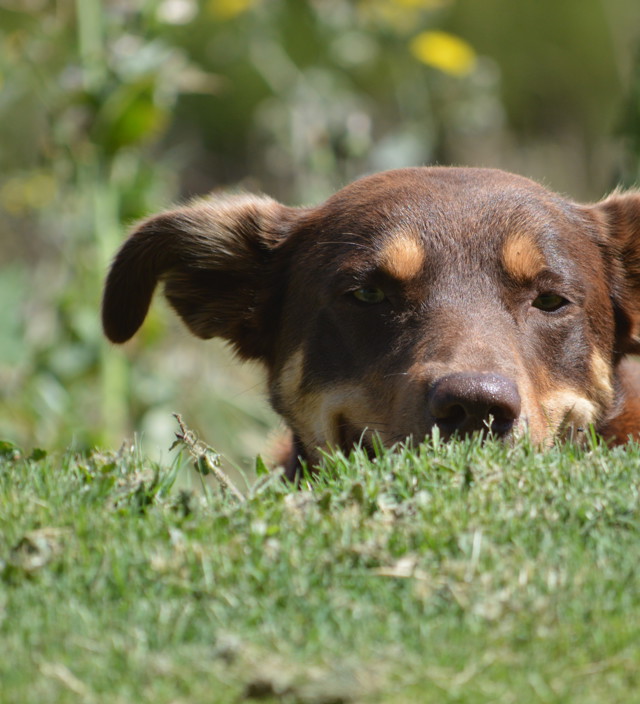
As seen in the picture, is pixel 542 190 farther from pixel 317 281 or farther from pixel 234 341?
pixel 234 341

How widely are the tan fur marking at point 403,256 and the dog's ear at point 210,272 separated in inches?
33.6

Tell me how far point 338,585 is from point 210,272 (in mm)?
3104

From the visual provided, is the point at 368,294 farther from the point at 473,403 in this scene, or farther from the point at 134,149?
the point at 134,149

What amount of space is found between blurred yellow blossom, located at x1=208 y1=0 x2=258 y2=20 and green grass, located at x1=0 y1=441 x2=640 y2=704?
21.7 feet

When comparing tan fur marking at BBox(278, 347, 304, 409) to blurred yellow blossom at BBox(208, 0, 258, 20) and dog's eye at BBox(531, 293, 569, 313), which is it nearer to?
dog's eye at BBox(531, 293, 569, 313)

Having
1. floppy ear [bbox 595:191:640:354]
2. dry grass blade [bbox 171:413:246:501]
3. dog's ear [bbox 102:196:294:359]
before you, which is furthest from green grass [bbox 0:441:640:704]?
dog's ear [bbox 102:196:294:359]

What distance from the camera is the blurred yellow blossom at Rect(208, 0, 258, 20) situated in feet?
29.1

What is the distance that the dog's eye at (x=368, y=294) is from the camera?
4.41 metres

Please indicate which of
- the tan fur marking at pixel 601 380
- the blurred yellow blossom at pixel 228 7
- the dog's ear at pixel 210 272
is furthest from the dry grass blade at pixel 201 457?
the blurred yellow blossom at pixel 228 7

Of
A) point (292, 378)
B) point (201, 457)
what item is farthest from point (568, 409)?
point (201, 457)

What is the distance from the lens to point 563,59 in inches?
773

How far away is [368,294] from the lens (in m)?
4.43

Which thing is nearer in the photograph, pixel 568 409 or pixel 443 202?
pixel 568 409

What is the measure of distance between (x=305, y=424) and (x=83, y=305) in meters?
3.14
